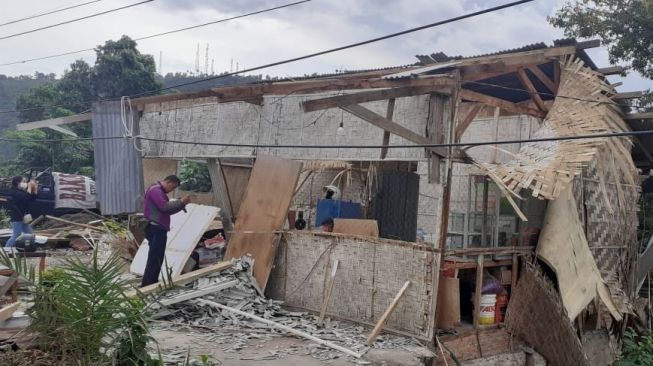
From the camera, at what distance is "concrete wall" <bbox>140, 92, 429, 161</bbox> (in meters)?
7.01

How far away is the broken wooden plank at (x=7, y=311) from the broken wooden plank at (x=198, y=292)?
1.55m

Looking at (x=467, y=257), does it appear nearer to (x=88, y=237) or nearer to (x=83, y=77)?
(x=88, y=237)

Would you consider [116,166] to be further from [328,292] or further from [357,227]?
[328,292]

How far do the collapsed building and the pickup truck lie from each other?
7360 millimetres

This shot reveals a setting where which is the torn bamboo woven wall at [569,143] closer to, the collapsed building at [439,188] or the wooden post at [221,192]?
the collapsed building at [439,188]

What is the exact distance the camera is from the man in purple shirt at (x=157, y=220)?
7312mm

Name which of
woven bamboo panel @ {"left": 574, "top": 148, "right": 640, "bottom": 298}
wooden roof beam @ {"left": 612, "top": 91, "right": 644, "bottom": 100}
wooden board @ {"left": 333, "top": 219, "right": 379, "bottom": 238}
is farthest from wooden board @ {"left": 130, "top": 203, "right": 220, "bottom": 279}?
wooden roof beam @ {"left": 612, "top": 91, "right": 644, "bottom": 100}

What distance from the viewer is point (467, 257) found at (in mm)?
6891

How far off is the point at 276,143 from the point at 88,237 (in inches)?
261

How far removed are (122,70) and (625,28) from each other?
72.3 ft

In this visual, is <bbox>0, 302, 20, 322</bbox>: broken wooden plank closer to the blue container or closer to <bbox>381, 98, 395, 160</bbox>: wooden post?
<bbox>381, 98, 395, 160</bbox>: wooden post

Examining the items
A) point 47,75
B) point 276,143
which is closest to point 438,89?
point 276,143

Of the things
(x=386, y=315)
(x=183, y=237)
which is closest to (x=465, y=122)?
(x=386, y=315)

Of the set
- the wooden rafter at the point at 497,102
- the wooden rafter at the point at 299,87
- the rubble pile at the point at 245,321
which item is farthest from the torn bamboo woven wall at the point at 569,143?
the rubble pile at the point at 245,321
